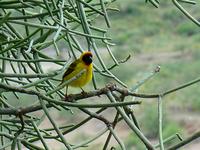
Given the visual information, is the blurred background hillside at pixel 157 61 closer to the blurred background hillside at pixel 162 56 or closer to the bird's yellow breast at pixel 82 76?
the blurred background hillside at pixel 162 56

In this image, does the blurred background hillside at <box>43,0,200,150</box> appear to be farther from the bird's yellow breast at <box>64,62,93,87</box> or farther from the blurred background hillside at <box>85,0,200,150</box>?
the bird's yellow breast at <box>64,62,93,87</box>

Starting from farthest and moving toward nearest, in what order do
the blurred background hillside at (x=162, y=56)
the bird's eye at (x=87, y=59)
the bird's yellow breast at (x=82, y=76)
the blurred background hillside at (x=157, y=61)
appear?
the blurred background hillside at (x=162, y=56) → the blurred background hillside at (x=157, y=61) → the bird's eye at (x=87, y=59) → the bird's yellow breast at (x=82, y=76)

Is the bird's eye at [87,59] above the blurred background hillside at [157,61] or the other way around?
the other way around

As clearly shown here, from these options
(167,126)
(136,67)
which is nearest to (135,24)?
(136,67)

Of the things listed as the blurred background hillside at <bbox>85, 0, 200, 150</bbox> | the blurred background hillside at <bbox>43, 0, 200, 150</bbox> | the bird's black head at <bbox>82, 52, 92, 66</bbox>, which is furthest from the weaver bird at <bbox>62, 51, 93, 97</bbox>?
the blurred background hillside at <bbox>85, 0, 200, 150</bbox>

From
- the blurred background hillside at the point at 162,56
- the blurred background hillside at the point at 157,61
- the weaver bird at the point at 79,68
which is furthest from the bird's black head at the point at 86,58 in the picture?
the blurred background hillside at the point at 162,56

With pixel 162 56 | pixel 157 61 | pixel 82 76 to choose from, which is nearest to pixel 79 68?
pixel 82 76

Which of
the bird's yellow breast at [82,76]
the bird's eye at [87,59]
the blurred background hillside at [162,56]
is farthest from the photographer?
the blurred background hillside at [162,56]

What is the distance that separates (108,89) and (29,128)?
0.47 m

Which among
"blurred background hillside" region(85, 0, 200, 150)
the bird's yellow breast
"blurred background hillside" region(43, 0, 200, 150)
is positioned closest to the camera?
the bird's yellow breast

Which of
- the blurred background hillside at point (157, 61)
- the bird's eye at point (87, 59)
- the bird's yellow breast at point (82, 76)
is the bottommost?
the bird's yellow breast at point (82, 76)

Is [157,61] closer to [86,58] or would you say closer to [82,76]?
[86,58]

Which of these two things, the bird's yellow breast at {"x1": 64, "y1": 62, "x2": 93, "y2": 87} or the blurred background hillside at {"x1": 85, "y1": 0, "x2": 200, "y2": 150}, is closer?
the bird's yellow breast at {"x1": 64, "y1": 62, "x2": 93, "y2": 87}

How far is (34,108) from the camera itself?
97cm
